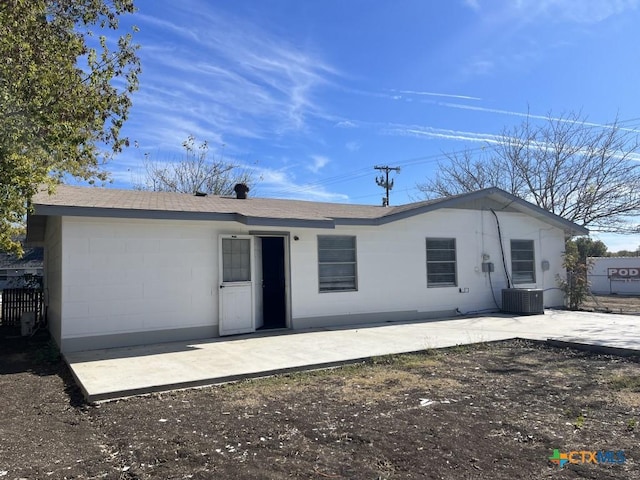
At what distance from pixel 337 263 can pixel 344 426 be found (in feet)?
23.3

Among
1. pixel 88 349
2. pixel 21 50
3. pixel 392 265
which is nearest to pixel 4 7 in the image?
pixel 21 50

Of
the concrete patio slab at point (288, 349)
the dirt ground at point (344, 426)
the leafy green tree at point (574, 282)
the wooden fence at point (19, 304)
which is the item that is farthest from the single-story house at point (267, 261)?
the dirt ground at point (344, 426)

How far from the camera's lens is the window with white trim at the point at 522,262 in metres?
14.6

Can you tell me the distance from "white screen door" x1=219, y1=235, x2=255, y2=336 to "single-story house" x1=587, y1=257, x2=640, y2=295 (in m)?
19.7

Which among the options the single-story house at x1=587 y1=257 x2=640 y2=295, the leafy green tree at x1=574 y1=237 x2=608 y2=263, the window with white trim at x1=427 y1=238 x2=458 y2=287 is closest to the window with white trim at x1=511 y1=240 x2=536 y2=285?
the window with white trim at x1=427 y1=238 x2=458 y2=287

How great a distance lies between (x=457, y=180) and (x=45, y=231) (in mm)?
21329

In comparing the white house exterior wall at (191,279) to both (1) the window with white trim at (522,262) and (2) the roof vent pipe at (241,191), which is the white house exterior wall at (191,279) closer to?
(1) the window with white trim at (522,262)

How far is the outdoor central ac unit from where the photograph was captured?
13.2 m

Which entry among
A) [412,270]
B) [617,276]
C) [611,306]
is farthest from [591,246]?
[412,270]

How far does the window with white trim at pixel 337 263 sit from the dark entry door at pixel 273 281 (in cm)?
101

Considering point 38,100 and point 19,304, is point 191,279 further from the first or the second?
point 19,304

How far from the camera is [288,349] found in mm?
8359

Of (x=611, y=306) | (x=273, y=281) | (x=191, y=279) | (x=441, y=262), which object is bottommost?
(x=611, y=306)

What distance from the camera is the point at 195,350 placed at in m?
8.39
